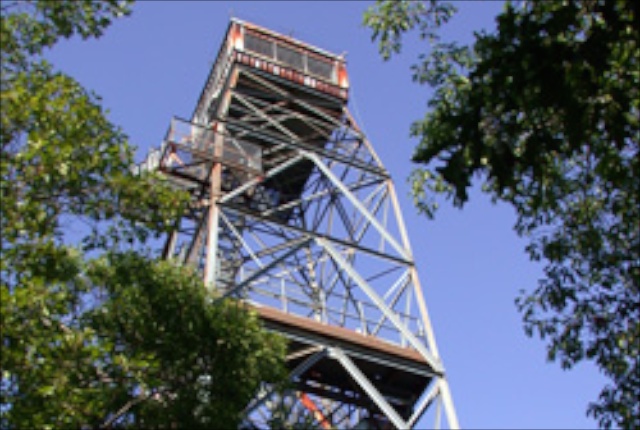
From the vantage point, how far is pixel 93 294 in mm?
11289

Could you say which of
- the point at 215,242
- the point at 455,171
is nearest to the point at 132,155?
the point at 455,171

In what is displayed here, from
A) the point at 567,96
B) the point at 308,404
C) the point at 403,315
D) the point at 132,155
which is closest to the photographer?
the point at 567,96

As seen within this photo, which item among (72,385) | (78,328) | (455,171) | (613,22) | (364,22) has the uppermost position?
(364,22)

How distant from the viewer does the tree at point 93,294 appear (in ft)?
28.9

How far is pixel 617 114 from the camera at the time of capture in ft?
26.6

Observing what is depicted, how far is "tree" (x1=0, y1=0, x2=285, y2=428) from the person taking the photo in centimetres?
882

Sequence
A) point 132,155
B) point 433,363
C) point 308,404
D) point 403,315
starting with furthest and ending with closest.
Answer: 1. point 308,404
2. point 403,315
3. point 433,363
4. point 132,155

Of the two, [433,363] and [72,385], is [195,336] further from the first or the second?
[433,363]

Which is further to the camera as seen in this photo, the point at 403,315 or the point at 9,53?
the point at 403,315

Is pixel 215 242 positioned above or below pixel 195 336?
above

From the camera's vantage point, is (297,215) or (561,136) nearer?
(561,136)

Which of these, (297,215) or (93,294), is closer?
(93,294)

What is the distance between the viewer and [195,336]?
11.4 metres

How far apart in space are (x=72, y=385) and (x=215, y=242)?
9008mm
